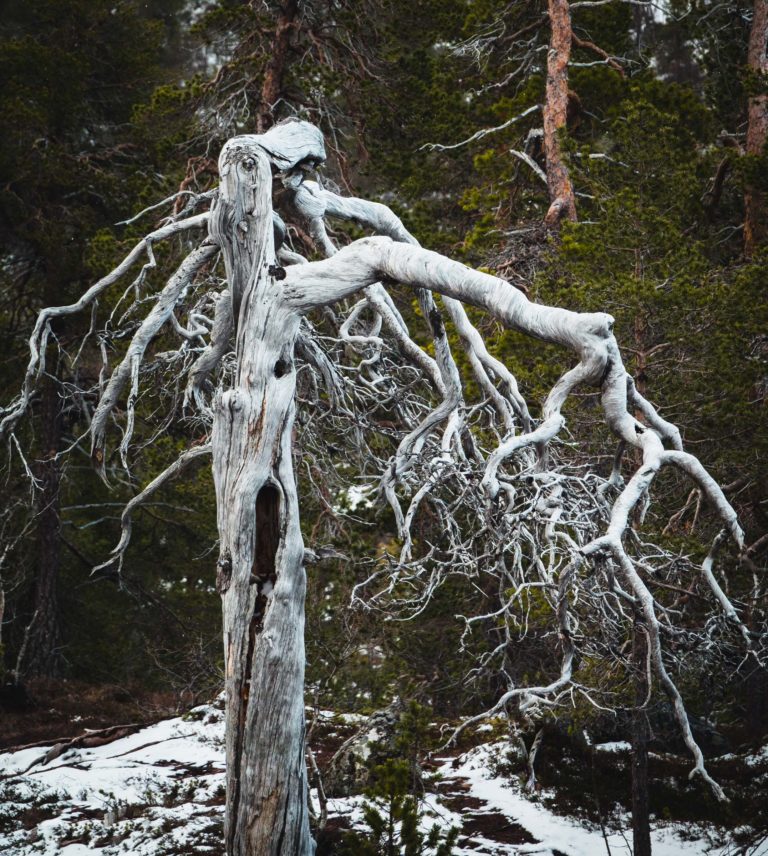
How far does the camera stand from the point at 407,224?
33.7 feet

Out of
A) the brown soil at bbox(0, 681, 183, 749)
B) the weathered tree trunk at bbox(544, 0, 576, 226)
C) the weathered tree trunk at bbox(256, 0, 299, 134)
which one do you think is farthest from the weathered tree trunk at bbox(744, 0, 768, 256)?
the brown soil at bbox(0, 681, 183, 749)

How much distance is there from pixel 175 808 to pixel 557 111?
894cm

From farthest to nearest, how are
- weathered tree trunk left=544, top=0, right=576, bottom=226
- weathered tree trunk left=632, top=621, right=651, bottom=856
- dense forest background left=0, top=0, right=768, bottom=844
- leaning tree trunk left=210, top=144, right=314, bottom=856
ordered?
weathered tree trunk left=544, top=0, right=576, bottom=226 < dense forest background left=0, top=0, right=768, bottom=844 < weathered tree trunk left=632, top=621, right=651, bottom=856 < leaning tree trunk left=210, top=144, right=314, bottom=856

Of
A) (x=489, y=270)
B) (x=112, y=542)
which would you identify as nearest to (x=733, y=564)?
(x=489, y=270)

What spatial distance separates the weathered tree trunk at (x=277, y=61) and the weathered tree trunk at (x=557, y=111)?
3.32m

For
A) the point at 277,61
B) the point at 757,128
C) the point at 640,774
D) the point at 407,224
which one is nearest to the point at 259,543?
the point at 640,774

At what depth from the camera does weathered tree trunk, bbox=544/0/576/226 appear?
33.6ft

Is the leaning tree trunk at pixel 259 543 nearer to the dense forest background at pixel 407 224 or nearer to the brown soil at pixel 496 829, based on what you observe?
the dense forest background at pixel 407 224

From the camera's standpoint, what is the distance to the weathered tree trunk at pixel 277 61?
10.0 m

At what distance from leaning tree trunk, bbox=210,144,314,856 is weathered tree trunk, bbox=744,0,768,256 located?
291 inches

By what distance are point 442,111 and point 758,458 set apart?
6504 millimetres

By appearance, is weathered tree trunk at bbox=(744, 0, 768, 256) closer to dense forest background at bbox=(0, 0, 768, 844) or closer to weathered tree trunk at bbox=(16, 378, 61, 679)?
dense forest background at bbox=(0, 0, 768, 844)

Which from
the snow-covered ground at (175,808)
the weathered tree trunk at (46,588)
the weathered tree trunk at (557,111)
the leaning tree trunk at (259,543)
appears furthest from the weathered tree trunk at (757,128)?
the weathered tree trunk at (46,588)

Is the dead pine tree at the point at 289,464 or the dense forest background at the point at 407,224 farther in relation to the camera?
the dense forest background at the point at 407,224
